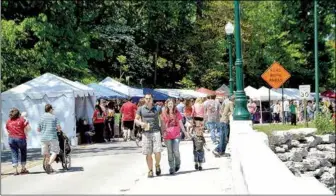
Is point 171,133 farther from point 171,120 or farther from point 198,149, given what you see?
point 198,149

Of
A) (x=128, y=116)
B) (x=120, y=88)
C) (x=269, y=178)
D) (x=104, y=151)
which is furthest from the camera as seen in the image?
(x=120, y=88)

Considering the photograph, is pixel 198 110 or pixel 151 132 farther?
pixel 198 110

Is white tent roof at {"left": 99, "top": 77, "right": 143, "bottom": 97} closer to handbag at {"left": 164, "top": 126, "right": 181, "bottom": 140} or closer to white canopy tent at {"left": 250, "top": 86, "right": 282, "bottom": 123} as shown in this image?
white canopy tent at {"left": 250, "top": 86, "right": 282, "bottom": 123}

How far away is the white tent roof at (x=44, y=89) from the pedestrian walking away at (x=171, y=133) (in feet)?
33.7

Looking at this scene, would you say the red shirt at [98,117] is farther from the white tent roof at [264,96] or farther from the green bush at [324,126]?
the white tent roof at [264,96]

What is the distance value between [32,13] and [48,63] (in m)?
2.31

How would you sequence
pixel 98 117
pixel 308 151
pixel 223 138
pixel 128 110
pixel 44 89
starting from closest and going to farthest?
pixel 223 138
pixel 44 89
pixel 128 110
pixel 98 117
pixel 308 151

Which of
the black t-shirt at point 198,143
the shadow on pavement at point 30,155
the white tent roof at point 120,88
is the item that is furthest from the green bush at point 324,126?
the black t-shirt at point 198,143

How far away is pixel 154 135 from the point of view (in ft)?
45.9

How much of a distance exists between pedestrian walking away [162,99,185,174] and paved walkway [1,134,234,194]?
290 millimetres

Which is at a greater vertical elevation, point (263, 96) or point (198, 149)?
point (263, 96)

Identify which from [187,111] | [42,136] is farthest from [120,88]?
[42,136]

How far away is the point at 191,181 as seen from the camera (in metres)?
12.8

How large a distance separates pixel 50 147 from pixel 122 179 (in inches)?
92.6
